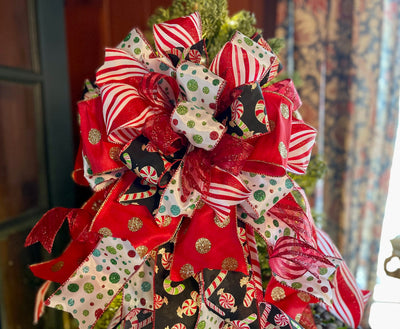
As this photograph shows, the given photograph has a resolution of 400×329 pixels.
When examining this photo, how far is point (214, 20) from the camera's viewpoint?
504mm

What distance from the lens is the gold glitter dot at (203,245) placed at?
0.36m

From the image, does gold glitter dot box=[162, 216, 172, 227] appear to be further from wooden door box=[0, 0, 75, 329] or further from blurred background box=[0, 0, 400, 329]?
wooden door box=[0, 0, 75, 329]

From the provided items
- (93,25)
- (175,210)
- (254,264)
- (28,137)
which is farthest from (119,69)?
(93,25)

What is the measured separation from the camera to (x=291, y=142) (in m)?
0.39

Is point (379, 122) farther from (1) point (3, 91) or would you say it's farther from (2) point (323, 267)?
(1) point (3, 91)

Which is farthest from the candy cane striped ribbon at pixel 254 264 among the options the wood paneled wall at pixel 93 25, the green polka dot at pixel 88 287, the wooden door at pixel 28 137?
the wood paneled wall at pixel 93 25

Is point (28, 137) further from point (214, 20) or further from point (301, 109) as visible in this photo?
point (301, 109)

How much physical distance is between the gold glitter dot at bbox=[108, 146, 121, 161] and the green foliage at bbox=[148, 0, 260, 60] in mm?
243

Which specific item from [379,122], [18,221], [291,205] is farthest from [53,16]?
[379,122]

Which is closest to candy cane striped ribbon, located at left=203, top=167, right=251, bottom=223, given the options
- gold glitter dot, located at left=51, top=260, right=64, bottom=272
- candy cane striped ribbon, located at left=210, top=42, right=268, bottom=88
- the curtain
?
candy cane striped ribbon, located at left=210, top=42, right=268, bottom=88

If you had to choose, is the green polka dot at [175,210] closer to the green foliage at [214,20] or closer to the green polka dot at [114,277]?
the green polka dot at [114,277]

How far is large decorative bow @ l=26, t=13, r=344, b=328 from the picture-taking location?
1.13 feet

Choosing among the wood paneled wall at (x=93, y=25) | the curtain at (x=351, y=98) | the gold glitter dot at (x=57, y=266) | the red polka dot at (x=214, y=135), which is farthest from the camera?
the curtain at (x=351, y=98)

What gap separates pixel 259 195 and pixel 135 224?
0.50 feet
